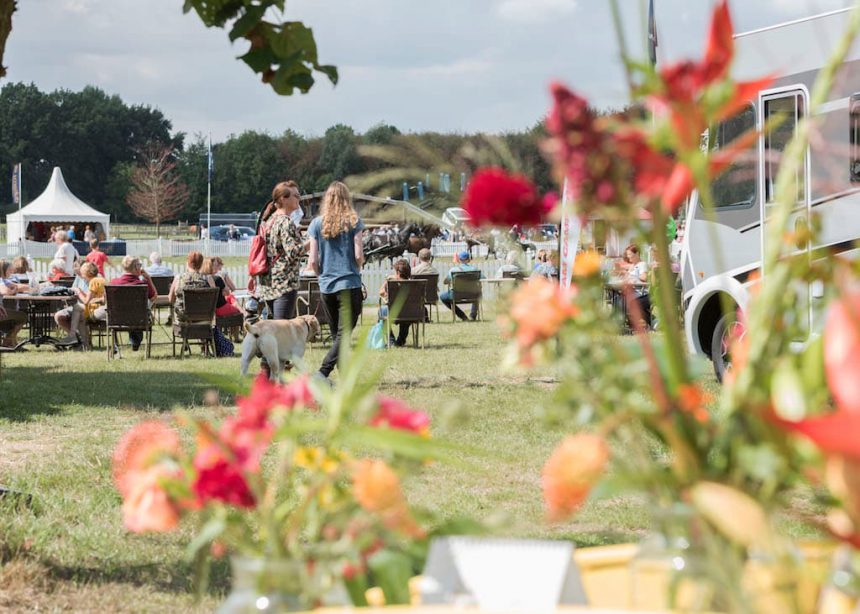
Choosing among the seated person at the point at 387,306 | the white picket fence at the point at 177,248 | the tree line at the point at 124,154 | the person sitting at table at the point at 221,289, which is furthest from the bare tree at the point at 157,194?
the person sitting at table at the point at 221,289

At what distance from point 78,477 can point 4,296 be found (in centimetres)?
915

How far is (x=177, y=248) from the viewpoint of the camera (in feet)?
161

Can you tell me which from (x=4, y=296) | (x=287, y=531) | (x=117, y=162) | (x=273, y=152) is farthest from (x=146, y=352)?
(x=117, y=162)

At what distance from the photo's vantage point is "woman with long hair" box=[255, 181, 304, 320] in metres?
9.71

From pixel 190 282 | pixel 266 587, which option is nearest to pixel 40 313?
pixel 190 282

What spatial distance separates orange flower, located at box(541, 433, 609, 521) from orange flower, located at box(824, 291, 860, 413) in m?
0.25

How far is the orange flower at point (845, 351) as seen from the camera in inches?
24.8

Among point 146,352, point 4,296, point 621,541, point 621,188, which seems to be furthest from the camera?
point 4,296

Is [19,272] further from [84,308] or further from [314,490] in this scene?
[314,490]

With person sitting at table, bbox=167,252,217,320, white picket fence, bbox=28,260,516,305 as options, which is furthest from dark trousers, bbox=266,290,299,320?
white picket fence, bbox=28,260,516,305

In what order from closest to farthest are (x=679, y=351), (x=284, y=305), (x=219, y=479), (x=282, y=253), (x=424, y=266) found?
(x=679, y=351), (x=219, y=479), (x=282, y=253), (x=284, y=305), (x=424, y=266)

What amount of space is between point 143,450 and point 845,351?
79cm

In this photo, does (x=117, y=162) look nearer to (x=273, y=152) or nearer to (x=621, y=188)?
(x=273, y=152)

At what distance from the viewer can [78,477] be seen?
593cm
